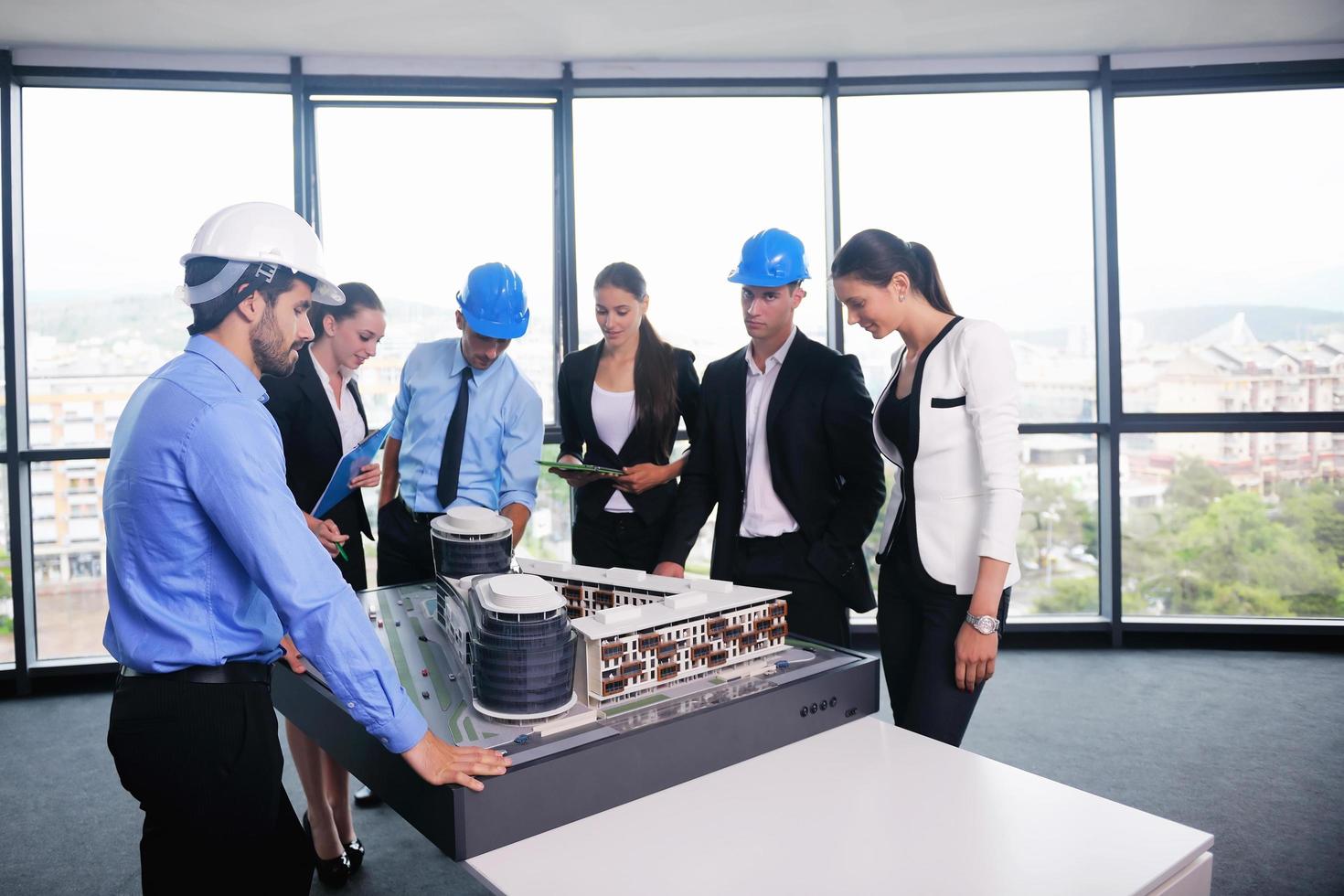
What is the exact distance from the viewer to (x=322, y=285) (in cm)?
162

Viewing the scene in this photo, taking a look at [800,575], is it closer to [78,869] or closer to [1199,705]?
[78,869]

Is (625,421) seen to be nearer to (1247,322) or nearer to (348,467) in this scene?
(348,467)

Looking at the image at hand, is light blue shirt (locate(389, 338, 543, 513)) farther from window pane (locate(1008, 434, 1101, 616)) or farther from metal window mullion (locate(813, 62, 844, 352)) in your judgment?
window pane (locate(1008, 434, 1101, 616))

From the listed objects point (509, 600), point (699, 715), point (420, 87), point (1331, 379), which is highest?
point (420, 87)

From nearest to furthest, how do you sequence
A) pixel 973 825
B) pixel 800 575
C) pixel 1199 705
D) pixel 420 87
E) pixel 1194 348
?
1. pixel 973 825
2. pixel 800 575
3. pixel 1199 705
4. pixel 420 87
5. pixel 1194 348

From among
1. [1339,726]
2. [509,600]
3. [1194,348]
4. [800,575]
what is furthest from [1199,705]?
[509,600]

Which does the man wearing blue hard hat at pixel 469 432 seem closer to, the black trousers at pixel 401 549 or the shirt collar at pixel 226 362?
the black trousers at pixel 401 549

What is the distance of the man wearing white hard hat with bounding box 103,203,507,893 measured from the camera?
1.35 meters

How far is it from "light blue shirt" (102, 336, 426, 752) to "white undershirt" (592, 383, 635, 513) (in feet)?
5.17

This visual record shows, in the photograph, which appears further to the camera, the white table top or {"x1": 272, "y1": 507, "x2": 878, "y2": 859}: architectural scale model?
{"x1": 272, "y1": 507, "x2": 878, "y2": 859}: architectural scale model

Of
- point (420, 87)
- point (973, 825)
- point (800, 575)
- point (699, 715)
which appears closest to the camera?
point (973, 825)

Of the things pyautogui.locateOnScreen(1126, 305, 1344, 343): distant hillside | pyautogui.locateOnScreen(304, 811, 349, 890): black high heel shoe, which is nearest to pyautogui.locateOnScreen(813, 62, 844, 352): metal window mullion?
pyautogui.locateOnScreen(1126, 305, 1344, 343): distant hillside

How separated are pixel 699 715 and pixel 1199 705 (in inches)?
134

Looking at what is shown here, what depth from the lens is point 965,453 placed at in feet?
6.37
